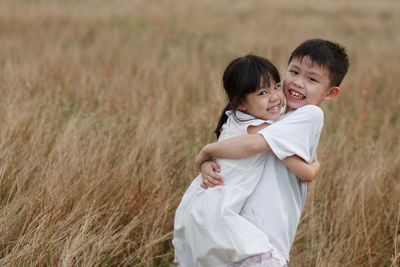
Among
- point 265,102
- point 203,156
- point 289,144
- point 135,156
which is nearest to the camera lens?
point 289,144

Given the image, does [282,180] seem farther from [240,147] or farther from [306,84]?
[306,84]

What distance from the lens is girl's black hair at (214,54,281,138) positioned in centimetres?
163

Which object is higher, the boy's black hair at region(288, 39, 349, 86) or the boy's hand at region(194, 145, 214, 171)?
the boy's black hair at region(288, 39, 349, 86)

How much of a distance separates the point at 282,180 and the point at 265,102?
0.33 meters

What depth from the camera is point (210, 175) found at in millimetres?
1688

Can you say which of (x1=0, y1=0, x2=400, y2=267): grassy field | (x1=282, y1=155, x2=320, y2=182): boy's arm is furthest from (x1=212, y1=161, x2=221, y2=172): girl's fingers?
(x1=0, y1=0, x2=400, y2=267): grassy field

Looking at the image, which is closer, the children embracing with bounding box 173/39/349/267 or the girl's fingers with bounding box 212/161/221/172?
the children embracing with bounding box 173/39/349/267

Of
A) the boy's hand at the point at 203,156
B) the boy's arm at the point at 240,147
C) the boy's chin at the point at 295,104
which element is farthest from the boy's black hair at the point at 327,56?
the boy's hand at the point at 203,156

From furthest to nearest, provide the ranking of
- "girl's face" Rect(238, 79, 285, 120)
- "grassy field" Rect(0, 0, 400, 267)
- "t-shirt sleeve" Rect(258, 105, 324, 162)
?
1. "grassy field" Rect(0, 0, 400, 267)
2. "girl's face" Rect(238, 79, 285, 120)
3. "t-shirt sleeve" Rect(258, 105, 324, 162)

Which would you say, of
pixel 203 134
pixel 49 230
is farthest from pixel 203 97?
pixel 49 230

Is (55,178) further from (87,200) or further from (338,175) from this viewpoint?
(338,175)

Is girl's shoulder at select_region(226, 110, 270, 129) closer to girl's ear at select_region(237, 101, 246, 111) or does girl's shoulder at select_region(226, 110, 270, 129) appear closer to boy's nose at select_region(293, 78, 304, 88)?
girl's ear at select_region(237, 101, 246, 111)

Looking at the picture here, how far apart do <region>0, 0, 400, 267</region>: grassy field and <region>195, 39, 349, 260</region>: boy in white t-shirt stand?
73 cm

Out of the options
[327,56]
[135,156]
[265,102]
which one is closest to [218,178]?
[265,102]
